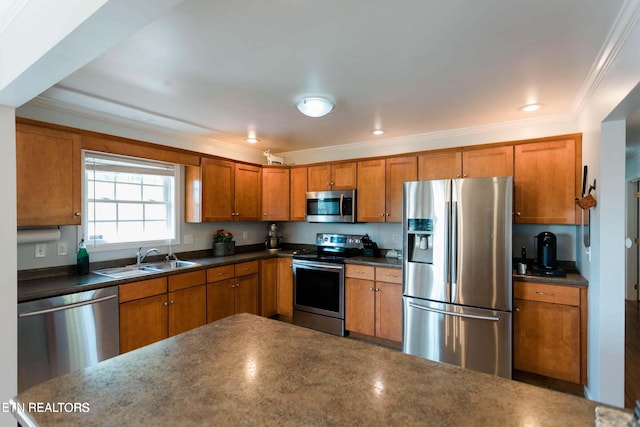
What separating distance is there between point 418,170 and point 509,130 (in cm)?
95

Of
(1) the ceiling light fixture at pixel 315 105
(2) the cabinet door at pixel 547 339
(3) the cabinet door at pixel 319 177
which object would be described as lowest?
(2) the cabinet door at pixel 547 339

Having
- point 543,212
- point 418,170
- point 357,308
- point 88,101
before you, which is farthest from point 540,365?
point 88,101

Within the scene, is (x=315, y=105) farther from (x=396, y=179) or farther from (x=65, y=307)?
(x=65, y=307)

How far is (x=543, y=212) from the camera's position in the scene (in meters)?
2.85

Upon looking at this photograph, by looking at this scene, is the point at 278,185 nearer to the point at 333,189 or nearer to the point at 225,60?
the point at 333,189

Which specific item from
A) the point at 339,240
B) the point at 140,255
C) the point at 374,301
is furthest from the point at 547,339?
the point at 140,255

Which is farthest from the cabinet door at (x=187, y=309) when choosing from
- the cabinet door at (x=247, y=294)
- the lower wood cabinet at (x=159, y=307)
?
the cabinet door at (x=247, y=294)

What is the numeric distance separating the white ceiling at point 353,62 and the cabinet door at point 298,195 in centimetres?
116

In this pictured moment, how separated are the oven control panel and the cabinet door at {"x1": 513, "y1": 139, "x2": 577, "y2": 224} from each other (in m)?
1.79

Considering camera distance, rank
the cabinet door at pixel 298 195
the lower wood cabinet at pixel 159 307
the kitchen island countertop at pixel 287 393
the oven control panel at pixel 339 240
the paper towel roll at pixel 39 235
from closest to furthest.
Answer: the kitchen island countertop at pixel 287 393 → the paper towel roll at pixel 39 235 → the lower wood cabinet at pixel 159 307 → the oven control panel at pixel 339 240 → the cabinet door at pixel 298 195

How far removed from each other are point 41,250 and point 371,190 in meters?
Result: 3.13

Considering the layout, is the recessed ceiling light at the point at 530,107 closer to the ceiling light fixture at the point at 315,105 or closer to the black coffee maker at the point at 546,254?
the black coffee maker at the point at 546,254

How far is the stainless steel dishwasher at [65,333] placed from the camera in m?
2.08

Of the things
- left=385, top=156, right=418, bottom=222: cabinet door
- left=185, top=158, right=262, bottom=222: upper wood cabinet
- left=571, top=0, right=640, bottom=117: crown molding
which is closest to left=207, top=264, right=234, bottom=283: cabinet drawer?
left=185, top=158, right=262, bottom=222: upper wood cabinet
